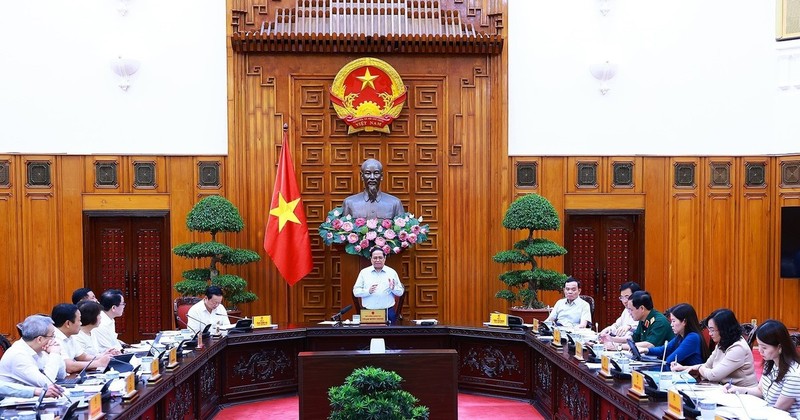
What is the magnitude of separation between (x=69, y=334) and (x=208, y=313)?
74.7 inches

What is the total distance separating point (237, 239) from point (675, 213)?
4.92m

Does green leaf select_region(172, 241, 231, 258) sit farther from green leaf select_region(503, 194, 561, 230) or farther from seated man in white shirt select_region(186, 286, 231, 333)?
green leaf select_region(503, 194, 561, 230)

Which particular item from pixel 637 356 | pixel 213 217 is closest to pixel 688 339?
pixel 637 356

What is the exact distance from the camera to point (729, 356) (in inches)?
154

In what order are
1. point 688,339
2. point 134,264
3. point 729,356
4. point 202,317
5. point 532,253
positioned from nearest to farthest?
point 729,356 < point 688,339 < point 202,317 < point 532,253 < point 134,264

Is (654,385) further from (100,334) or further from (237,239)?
(237,239)

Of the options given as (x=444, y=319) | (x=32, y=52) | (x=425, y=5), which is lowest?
(x=444, y=319)

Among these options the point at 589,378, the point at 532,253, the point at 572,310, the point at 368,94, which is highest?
the point at 368,94

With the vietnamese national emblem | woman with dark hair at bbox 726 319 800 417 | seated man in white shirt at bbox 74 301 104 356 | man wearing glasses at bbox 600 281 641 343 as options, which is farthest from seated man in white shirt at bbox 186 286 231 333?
woman with dark hair at bbox 726 319 800 417

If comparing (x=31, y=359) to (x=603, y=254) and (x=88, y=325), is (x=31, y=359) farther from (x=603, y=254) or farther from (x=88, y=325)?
Answer: (x=603, y=254)

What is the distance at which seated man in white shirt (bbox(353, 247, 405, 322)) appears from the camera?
658cm

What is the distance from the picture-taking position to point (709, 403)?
10.5ft

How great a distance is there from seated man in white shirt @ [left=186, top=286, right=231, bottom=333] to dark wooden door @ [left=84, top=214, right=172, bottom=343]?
6.91 feet

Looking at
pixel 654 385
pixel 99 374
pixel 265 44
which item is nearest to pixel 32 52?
pixel 265 44
